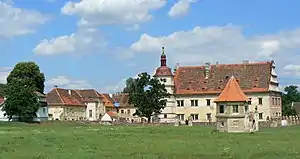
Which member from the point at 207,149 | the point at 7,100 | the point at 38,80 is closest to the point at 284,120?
the point at 7,100

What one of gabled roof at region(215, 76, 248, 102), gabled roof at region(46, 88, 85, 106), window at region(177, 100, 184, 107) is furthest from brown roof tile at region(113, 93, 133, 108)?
gabled roof at region(215, 76, 248, 102)

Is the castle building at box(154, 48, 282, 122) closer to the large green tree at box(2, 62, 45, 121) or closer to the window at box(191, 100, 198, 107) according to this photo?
the window at box(191, 100, 198, 107)

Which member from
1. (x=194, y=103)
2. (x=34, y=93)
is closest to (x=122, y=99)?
(x=194, y=103)

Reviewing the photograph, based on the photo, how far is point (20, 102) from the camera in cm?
9469

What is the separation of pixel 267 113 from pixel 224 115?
48.6 meters

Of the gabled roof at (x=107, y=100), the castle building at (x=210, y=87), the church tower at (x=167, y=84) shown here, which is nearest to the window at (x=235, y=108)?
the castle building at (x=210, y=87)

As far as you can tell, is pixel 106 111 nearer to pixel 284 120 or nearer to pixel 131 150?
pixel 284 120

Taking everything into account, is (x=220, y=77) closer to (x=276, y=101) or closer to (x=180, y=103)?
(x=180, y=103)

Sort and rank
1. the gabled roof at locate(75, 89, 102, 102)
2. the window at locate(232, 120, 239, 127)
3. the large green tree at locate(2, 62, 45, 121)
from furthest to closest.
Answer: the gabled roof at locate(75, 89, 102, 102) → the large green tree at locate(2, 62, 45, 121) → the window at locate(232, 120, 239, 127)

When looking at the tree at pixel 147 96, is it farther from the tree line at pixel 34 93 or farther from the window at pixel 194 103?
the window at pixel 194 103

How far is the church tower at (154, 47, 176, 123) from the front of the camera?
376ft

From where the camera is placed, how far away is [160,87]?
335 feet

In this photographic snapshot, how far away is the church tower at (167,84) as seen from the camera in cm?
11462

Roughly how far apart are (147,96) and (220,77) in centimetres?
2027
